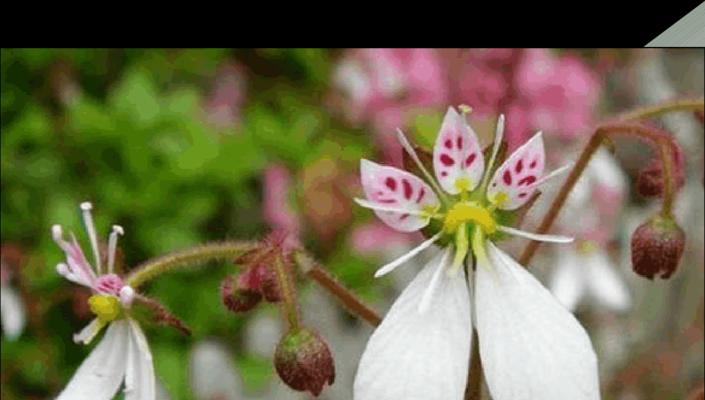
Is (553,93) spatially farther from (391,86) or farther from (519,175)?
(519,175)

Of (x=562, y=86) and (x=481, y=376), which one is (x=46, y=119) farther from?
(x=481, y=376)

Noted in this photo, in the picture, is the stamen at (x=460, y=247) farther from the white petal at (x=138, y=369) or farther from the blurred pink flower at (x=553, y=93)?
the blurred pink flower at (x=553, y=93)

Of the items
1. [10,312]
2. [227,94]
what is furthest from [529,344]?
[227,94]

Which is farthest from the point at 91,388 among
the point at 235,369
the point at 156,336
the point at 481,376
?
the point at 156,336

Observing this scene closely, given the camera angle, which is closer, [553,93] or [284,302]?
[284,302]

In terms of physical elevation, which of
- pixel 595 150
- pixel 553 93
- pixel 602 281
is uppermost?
pixel 553 93

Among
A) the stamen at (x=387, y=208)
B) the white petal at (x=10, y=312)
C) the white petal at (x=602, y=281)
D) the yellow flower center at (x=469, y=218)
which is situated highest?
the stamen at (x=387, y=208)

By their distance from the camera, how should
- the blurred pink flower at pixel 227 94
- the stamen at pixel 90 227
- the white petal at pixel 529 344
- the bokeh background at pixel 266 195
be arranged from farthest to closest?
1. the blurred pink flower at pixel 227 94
2. the bokeh background at pixel 266 195
3. the stamen at pixel 90 227
4. the white petal at pixel 529 344

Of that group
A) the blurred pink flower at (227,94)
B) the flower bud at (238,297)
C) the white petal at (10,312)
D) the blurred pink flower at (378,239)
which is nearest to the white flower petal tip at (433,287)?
the flower bud at (238,297)
